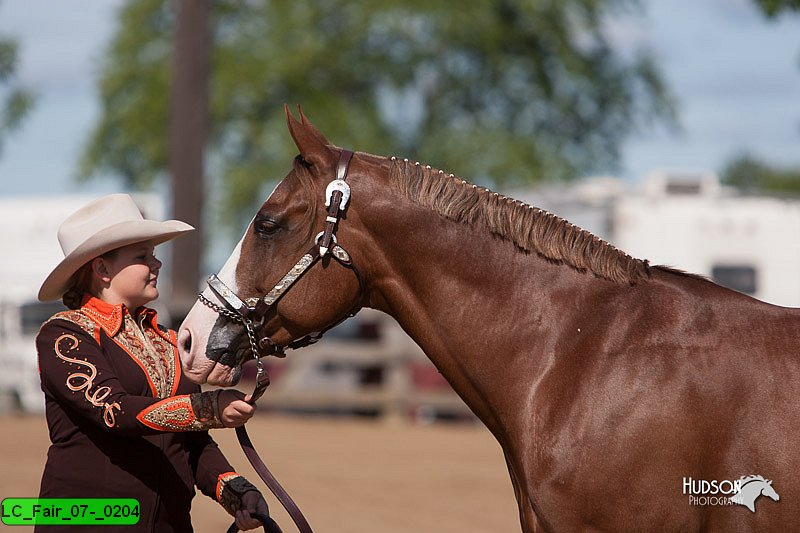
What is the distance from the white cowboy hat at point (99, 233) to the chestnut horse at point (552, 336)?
28 centimetres

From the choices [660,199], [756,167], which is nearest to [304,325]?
[660,199]

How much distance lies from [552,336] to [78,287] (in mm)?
1638

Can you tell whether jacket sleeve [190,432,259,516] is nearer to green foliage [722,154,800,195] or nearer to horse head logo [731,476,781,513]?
horse head logo [731,476,781,513]

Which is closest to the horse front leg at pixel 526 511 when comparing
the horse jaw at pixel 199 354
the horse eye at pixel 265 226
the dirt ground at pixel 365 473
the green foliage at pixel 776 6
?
the horse jaw at pixel 199 354

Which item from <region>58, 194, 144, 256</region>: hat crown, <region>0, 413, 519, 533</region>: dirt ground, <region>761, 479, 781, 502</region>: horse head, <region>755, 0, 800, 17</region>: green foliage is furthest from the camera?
<region>755, 0, 800, 17</region>: green foliage

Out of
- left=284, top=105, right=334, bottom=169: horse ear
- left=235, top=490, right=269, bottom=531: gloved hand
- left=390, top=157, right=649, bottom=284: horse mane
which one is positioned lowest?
left=235, top=490, right=269, bottom=531: gloved hand

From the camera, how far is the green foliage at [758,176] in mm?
68562

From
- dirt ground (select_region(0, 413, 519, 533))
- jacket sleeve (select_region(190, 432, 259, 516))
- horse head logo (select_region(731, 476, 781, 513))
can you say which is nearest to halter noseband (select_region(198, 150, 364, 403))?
jacket sleeve (select_region(190, 432, 259, 516))

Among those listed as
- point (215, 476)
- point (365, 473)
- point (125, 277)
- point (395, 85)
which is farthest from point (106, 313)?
point (395, 85)

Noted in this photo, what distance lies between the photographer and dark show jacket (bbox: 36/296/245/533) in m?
3.17

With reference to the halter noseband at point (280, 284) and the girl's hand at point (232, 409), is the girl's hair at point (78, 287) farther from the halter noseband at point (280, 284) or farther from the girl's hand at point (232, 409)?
the girl's hand at point (232, 409)

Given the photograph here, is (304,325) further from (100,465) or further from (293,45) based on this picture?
(293,45)

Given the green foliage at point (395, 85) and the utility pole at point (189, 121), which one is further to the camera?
the green foliage at point (395, 85)

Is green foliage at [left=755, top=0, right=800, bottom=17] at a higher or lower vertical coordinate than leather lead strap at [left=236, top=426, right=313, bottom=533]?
higher
